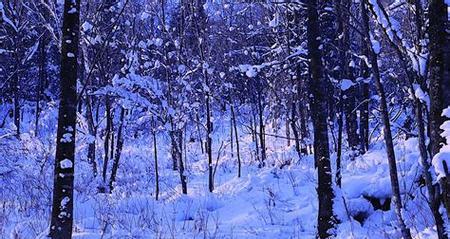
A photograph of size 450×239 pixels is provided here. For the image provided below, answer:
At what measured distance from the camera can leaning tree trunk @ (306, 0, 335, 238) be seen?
22.5 feet

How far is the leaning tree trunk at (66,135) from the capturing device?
553cm

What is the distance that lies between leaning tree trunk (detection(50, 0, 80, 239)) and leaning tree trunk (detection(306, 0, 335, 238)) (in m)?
3.42

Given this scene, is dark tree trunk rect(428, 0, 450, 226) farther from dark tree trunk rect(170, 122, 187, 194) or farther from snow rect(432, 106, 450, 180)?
dark tree trunk rect(170, 122, 187, 194)

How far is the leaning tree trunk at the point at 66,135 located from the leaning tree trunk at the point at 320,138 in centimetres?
342

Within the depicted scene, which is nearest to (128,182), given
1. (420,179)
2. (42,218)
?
(42,218)

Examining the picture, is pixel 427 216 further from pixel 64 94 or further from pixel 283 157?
pixel 283 157

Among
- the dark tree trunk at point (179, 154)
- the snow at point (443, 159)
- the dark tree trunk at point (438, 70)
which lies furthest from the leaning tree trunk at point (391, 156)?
the dark tree trunk at point (179, 154)

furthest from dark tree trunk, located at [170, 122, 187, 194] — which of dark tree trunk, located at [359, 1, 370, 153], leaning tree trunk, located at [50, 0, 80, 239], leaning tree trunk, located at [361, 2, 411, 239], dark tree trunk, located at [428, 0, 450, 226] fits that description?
dark tree trunk, located at [428, 0, 450, 226]

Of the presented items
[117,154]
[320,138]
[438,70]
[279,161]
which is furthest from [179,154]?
[438,70]

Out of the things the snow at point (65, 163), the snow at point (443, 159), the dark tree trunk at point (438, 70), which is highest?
the dark tree trunk at point (438, 70)

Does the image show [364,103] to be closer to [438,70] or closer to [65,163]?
Answer: [65,163]

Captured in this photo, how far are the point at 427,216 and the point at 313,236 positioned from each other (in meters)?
1.85

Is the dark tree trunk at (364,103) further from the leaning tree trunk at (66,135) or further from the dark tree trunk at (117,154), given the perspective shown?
the leaning tree trunk at (66,135)

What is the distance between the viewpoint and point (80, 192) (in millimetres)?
11992
